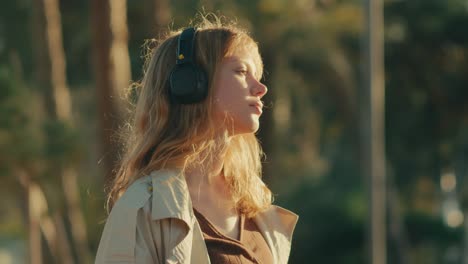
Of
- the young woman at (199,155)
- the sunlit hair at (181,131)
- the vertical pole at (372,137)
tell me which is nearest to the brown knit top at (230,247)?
the young woman at (199,155)

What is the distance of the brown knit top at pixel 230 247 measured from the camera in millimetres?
3498

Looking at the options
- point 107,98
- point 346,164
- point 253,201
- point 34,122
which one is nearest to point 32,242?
point 34,122

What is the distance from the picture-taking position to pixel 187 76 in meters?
3.48

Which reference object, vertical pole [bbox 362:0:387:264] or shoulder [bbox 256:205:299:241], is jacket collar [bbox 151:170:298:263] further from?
vertical pole [bbox 362:0:387:264]

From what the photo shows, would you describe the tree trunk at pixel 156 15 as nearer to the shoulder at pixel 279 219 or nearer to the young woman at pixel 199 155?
the shoulder at pixel 279 219

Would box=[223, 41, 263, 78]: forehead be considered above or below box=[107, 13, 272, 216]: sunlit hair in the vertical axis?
A: above

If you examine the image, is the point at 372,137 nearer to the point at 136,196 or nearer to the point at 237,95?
the point at 237,95

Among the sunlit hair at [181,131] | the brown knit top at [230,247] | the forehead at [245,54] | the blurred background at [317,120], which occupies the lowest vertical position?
the blurred background at [317,120]

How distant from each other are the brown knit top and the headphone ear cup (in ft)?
1.09

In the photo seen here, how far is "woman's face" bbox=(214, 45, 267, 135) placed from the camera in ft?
11.9

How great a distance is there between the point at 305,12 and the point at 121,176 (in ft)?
65.7

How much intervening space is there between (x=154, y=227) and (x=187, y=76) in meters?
0.44

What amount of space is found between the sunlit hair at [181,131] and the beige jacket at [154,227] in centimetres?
8

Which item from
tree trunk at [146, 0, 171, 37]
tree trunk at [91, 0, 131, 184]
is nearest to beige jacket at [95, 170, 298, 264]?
tree trunk at [91, 0, 131, 184]
